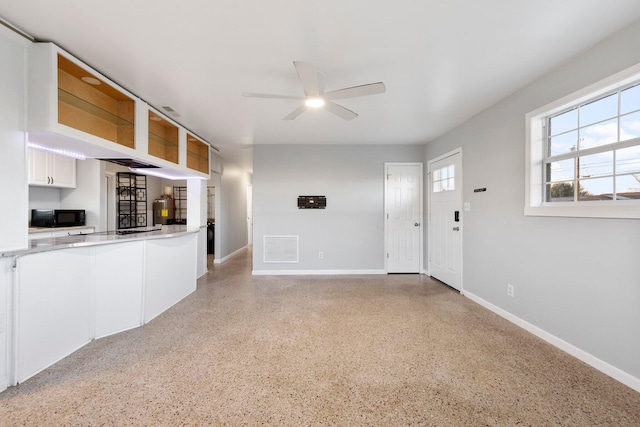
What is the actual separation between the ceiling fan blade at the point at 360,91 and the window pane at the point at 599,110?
64.9 inches

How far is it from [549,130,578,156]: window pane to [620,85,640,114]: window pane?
1.16ft

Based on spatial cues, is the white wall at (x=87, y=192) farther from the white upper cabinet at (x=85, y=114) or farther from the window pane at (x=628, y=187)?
the window pane at (x=628, y=187)

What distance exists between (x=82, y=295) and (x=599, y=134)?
4403mm

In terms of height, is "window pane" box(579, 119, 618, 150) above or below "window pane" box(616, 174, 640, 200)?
above

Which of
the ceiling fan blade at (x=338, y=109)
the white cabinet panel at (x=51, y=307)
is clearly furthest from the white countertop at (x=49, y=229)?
the ceiling fan blade at (x=338, y=109)

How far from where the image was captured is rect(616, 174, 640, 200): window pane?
1818 mm

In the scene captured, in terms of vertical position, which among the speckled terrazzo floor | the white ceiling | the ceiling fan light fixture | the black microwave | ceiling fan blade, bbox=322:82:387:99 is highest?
the white ceiling

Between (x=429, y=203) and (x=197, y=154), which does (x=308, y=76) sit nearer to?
(x=197, y=154)

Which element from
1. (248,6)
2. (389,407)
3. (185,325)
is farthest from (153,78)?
(389,407)

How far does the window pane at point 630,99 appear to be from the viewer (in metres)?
1.82

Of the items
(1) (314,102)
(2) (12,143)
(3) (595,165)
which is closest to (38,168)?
(2) (12,143)

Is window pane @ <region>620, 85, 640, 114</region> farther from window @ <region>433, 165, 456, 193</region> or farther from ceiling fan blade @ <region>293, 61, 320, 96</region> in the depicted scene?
ceiling fan blade @ <region>293, 61, 320, 96</region>

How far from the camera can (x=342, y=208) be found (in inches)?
194

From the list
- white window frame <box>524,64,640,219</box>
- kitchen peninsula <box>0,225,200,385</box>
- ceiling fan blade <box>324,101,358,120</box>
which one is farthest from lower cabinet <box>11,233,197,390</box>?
white window frame <box>524,64,640,219</box>
